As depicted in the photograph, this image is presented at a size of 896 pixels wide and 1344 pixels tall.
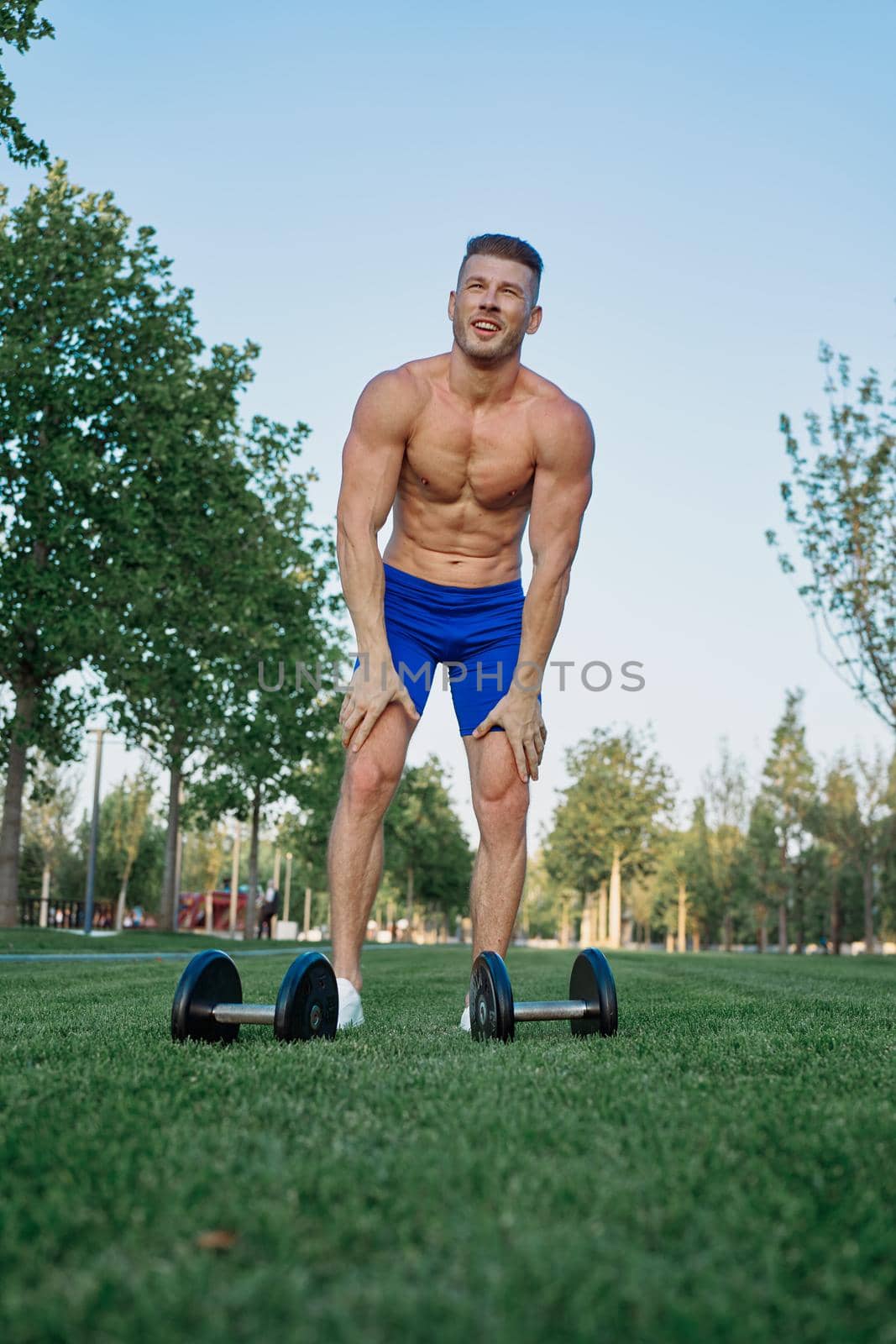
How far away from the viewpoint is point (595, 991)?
3256 millimetres

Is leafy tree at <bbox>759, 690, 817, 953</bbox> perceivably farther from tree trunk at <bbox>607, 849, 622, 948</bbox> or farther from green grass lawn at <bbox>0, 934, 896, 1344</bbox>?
green grass lawn at <bbox>0, 934, 896, 1344</bbox>

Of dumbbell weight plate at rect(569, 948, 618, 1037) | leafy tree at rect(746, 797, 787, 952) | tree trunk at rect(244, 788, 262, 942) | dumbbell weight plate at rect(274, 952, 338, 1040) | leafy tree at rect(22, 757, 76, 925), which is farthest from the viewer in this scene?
leafy tree at rect(746, 797, 787, 952)

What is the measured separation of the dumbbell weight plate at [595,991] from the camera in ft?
10.4

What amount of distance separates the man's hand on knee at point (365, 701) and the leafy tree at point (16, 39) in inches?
362

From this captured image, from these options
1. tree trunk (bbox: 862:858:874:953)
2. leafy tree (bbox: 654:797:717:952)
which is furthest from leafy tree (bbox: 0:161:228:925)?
leafy tree (bbox: 654:797:717:952)

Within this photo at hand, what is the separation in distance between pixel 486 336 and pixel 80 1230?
10.9 ft

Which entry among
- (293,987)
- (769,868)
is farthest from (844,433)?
(769,868)

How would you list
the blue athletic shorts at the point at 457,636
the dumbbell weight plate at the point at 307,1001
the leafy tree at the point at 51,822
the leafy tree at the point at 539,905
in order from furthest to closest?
the leafy tree at the point at 539,905
the leafy tree at the point at 51,822
the blue athletic shorts at the point at 457,636
the dumbbell weight plate at the point at 307,1001

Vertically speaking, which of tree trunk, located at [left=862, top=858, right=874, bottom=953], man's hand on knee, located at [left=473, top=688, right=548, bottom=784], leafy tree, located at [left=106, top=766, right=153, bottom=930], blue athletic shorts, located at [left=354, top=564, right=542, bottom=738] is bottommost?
tree trunk, located at [left=862, top=858, right=874, bottom=953]

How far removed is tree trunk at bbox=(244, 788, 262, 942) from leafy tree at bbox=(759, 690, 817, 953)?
1987 centimetres

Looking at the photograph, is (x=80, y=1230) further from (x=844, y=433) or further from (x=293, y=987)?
(x=844, y=433)

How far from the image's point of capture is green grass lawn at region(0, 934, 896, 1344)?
1.05 m

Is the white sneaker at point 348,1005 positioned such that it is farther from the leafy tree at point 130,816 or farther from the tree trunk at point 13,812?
the leafy tree at point 130,816

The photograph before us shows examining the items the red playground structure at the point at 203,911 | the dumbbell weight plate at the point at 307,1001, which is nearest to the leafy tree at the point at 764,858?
the red playground structure at the point at 203,911
